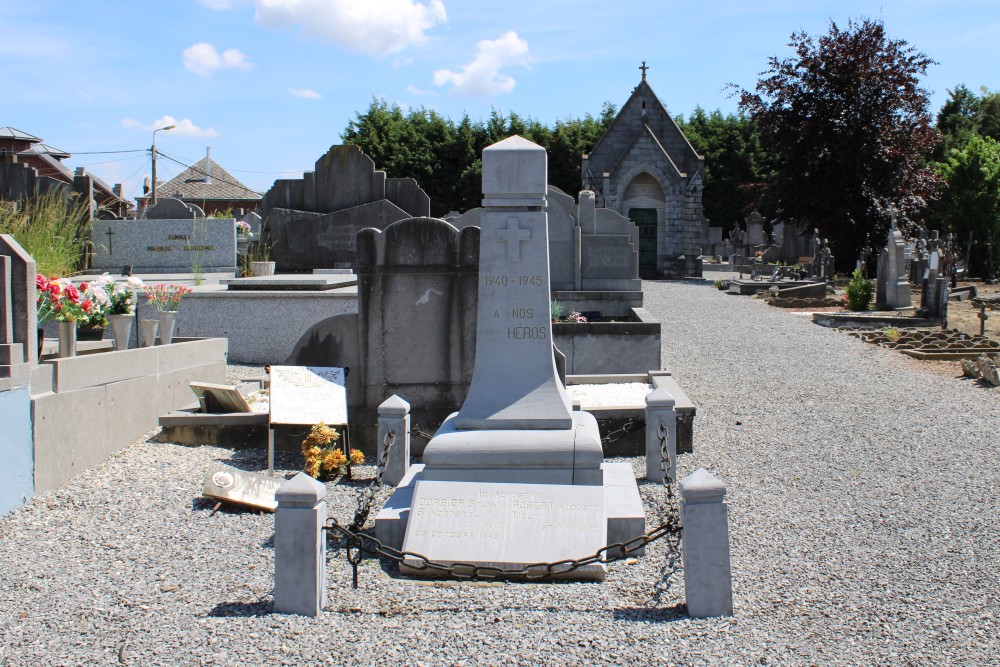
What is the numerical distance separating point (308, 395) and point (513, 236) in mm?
2160

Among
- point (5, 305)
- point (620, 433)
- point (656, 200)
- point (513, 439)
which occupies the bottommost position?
point (620, 433)

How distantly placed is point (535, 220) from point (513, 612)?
2.32m

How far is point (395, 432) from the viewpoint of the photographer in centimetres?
602

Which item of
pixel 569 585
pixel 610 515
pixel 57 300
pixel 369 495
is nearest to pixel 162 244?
pixel 57 300

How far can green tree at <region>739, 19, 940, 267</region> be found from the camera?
27297 millimetres

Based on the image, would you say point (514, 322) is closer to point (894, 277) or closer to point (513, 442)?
point (513, 442)

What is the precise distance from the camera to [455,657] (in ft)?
11.5

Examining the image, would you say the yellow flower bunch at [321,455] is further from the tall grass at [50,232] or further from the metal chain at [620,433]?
the tall grass at [50,232]

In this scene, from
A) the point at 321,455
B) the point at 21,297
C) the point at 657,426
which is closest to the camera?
the point at 21,297

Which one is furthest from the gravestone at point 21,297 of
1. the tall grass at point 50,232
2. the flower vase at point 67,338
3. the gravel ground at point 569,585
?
the tall grass at point 50,232

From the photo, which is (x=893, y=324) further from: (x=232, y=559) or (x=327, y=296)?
(x=232, y=559)

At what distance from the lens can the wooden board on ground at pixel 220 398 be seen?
7.21m

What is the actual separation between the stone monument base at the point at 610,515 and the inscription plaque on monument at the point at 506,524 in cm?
13

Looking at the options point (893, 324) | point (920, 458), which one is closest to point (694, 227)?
point (893, 324)
